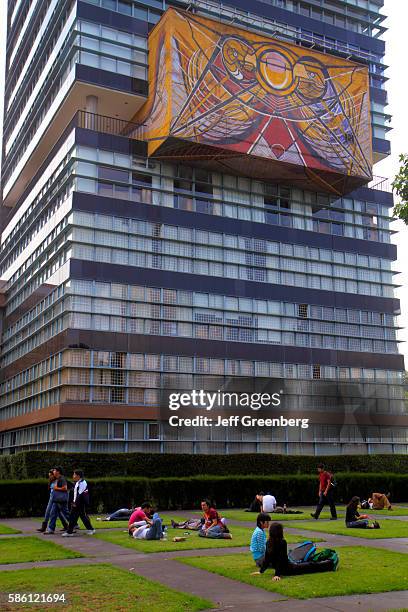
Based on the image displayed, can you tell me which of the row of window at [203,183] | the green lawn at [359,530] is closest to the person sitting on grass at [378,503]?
the green lawn at [359,530]

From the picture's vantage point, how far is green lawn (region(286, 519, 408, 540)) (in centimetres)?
2000

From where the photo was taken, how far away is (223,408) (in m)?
42.9

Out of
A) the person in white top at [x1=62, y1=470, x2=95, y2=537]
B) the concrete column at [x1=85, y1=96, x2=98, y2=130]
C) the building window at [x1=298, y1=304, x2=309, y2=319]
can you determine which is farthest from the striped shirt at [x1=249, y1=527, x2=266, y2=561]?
the concrete column at [x1=85, y1=96, x2=98, y2=130]

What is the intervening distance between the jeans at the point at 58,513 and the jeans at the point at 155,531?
125 inches

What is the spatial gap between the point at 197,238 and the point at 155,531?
28.5m

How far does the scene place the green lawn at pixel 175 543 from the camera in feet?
57.0

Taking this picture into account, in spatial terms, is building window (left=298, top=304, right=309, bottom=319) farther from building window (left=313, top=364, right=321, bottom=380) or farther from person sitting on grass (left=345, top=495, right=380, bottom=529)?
person sitting on grass (left=345, top=495, right=380, bottom=529)

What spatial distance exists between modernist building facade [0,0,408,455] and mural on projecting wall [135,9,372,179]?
5.5 inches

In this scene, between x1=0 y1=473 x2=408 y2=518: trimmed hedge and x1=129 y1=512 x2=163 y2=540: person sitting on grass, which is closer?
x1=129 y1=512 x2=163 y2=540: person sitting on grass

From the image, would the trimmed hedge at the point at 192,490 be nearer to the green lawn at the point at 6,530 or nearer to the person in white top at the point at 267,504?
the person in white top at the point at 267,504

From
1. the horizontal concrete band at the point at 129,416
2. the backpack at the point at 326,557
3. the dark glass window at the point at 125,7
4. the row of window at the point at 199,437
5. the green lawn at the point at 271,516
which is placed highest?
the dark glass window at the point at 125,7

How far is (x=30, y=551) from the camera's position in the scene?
16.7 metres

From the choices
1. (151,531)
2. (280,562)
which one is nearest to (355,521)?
(151,531)

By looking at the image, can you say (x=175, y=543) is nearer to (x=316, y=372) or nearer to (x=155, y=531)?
(x=155, y=531)
